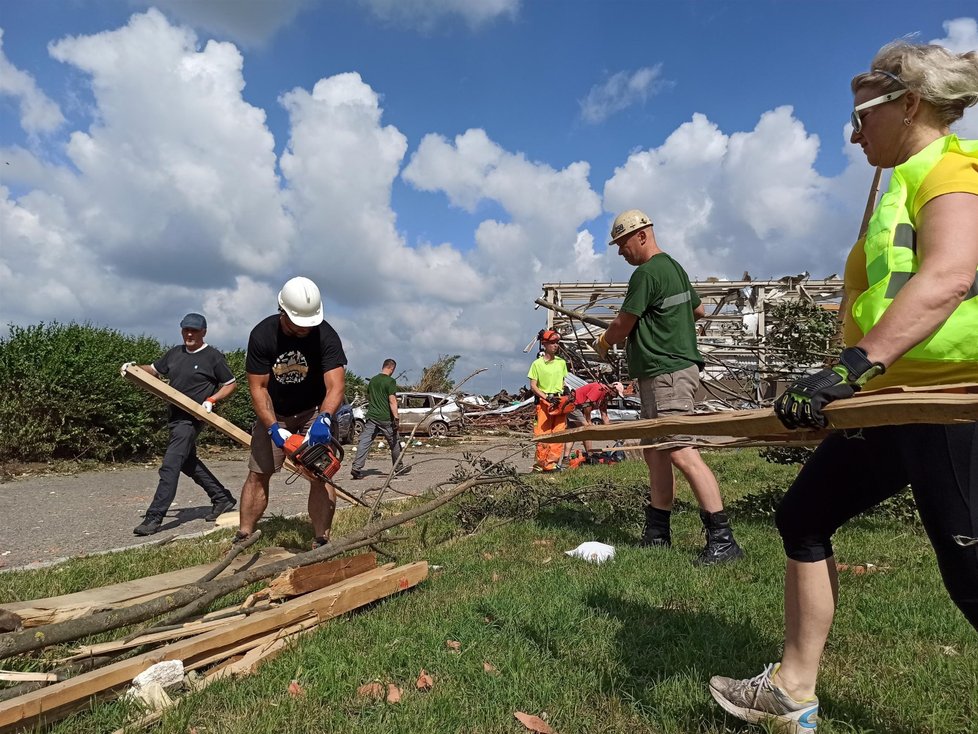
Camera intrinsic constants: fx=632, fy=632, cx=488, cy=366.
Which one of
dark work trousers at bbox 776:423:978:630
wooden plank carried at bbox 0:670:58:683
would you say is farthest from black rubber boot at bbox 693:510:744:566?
wooden plank carried at bbox 0:670:58:683

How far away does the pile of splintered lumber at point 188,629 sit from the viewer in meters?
2.33

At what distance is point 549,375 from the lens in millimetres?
9867

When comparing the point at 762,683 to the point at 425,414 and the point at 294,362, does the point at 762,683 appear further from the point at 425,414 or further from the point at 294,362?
the point at 425,414

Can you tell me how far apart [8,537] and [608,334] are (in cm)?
581

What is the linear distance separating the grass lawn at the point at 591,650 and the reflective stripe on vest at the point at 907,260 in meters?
1.39

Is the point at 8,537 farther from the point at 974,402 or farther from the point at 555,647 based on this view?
the point at 974,402

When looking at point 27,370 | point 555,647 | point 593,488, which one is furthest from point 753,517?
point 27,370

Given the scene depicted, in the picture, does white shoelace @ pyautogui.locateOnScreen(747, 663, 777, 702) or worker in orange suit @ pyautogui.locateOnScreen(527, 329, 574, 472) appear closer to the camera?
white shoelace @ pyautogui.locateOnScreen(747, 663, 777, 702)

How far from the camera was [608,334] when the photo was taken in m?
4.70

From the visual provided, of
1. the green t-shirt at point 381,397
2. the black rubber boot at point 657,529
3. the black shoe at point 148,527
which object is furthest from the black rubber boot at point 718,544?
the green t-shirt at point 381,397

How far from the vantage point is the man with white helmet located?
4668 mm

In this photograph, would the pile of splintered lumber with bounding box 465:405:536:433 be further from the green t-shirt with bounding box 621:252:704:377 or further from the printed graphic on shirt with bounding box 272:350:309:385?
the green t-shirt with bounding box 621:252:704:377

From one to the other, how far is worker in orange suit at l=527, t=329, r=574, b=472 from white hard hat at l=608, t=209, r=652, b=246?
186 inches

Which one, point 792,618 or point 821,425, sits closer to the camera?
point 821,425
